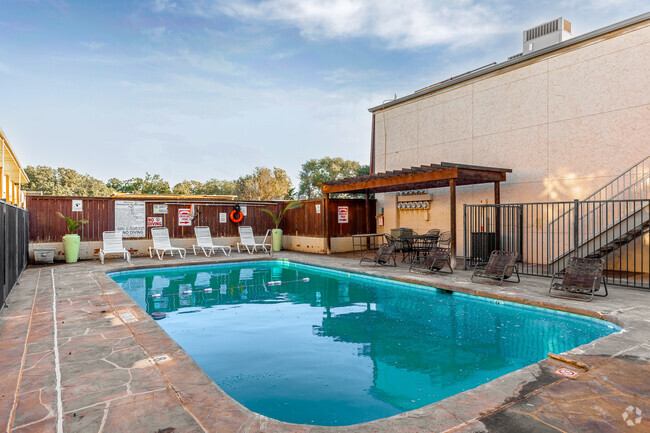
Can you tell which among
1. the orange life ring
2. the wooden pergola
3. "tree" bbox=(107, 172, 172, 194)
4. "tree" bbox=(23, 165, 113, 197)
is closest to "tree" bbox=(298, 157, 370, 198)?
"tree" bbox=(107, 172, 172, 194)

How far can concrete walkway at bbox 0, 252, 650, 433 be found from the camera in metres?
2.42

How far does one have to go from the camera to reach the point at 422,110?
1379cm

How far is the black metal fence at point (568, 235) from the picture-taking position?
7684 mm

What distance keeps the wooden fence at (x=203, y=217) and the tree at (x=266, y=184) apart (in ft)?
71.8

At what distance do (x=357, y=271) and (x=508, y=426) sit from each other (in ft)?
23.5

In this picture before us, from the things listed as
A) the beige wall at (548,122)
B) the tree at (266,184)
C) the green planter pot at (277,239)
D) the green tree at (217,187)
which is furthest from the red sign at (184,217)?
the green tree at (217,187)

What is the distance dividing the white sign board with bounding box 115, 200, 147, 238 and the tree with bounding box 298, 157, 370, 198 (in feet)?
92.4

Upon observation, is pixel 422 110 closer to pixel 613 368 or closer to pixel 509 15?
pixel 509 15

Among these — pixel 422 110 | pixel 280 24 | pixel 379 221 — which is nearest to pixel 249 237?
pixel 379 221

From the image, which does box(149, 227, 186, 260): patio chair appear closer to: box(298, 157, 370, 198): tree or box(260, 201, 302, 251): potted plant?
box(260, 201, 302, 251): potted plant

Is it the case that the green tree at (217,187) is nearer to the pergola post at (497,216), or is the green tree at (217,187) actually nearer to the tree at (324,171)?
the tree at (324,171)

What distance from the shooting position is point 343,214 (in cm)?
1488

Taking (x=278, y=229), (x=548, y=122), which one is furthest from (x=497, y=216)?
(x=278, y=229)

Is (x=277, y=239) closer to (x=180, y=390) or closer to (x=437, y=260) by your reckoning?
(x=437, y=260)
